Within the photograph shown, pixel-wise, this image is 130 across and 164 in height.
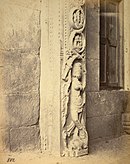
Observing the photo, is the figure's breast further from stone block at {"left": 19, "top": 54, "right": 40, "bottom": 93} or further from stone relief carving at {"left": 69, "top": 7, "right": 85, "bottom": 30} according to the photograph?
stone relief carving at {"left": 69, "top": 7, "right": 85, "bottom": 30}

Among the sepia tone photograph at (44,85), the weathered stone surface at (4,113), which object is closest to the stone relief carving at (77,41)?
the sepia tone photograph at (44,85)

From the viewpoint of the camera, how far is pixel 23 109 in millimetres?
3578

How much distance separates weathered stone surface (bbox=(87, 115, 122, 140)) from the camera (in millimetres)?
4453

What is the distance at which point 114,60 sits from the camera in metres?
5.38

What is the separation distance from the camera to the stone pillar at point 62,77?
3.61m

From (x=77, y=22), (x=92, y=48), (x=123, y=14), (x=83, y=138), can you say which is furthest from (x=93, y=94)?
(x=123, y=14)

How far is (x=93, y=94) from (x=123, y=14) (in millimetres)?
1652

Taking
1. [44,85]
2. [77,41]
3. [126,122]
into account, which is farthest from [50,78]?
[126,122]

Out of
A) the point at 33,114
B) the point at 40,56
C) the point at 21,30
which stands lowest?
the point at 33,114

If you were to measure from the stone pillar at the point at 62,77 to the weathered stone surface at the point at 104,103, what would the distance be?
763 mm

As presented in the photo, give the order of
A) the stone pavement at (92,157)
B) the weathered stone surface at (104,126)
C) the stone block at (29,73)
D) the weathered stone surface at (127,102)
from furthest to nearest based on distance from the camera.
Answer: the weathered stone surface at (127,102) < the weathered stone surface at (104,126) < the stone block at (29,73) < the stone pavement at (92,157)

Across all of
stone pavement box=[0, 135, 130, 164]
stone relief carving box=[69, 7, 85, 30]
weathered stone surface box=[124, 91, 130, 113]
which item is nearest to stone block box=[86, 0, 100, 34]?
stone relief carving box=[69, 7, 85, 30]

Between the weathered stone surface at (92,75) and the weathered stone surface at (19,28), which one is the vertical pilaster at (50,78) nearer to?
the weathered stone surface at (19,28)

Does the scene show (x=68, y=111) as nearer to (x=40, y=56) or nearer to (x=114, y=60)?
(x=40, y=56)
